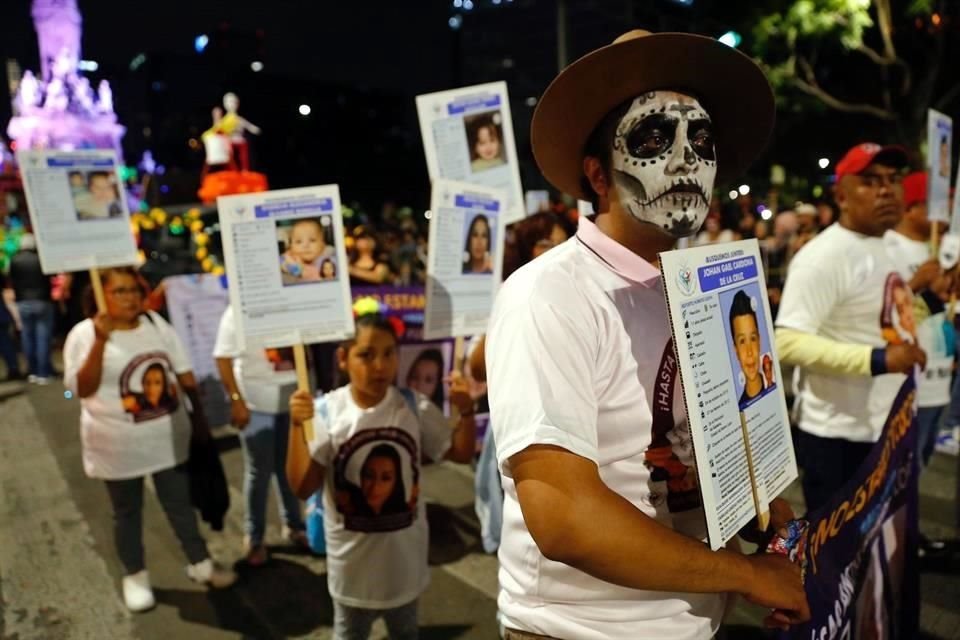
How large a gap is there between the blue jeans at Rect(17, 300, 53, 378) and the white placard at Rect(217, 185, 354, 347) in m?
8.50

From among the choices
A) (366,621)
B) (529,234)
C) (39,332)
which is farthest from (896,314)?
(39,332)

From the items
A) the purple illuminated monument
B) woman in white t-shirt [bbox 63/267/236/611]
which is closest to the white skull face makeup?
woman in white t-shirt [bbox 63/267/236/611]

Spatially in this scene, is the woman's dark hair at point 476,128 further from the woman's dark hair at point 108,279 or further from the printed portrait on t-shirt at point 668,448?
the printed portrait on t-shirt at point 668,448

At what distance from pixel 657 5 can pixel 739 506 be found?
15799 millimetres

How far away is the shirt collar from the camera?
4.78 ft

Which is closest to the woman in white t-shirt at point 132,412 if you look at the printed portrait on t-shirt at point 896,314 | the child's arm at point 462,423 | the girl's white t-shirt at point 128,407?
the girl's white t-shirt at point 128,407

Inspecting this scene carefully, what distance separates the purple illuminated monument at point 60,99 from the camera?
3164 centimetres

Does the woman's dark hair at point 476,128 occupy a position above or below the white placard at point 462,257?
above

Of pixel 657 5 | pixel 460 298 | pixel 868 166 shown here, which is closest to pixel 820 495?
pixel 868 166

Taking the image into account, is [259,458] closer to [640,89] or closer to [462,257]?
[462,257]

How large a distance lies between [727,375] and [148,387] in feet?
10.9

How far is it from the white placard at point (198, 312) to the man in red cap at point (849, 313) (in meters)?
5.02

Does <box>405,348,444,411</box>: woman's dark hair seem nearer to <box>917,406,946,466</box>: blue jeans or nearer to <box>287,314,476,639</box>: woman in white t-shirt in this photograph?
<box>287,314,476,639</box>: woman in white t-shirt

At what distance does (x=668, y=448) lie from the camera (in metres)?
1.43
